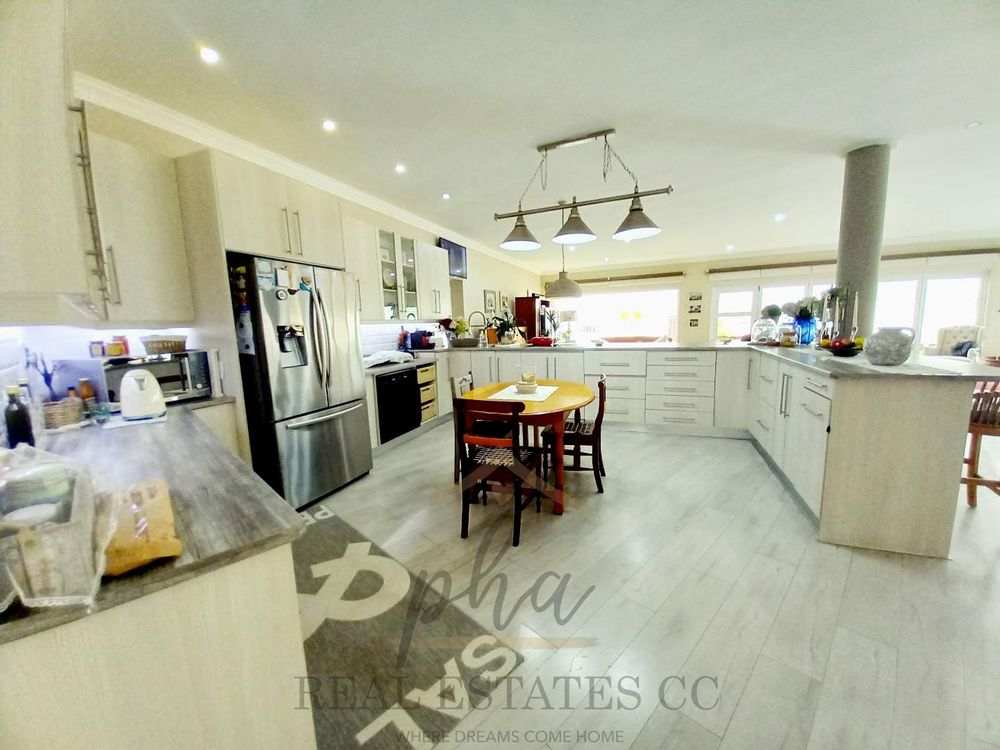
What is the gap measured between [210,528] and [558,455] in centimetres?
186

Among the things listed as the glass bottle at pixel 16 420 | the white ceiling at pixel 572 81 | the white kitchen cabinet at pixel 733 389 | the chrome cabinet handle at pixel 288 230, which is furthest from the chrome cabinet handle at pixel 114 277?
the white kitchen cabinet at pixel 733 389

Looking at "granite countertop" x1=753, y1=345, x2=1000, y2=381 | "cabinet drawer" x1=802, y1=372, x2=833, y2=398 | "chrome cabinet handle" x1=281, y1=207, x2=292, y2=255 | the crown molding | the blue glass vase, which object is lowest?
"cabinet drawer" x1=802, y1=372, x2=833, y2=398

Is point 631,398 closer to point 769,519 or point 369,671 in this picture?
point 769,519

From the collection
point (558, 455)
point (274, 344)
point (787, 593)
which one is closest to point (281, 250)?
point (274, 344)

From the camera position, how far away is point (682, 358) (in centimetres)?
367

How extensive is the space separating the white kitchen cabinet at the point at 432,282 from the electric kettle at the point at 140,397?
8.82 feet

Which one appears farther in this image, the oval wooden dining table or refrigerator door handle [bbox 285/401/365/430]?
refrigerator door handle [bbox 285/401/365/430]

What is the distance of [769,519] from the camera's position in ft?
7.12

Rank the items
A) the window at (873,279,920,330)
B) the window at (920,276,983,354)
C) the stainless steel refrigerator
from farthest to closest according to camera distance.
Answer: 1. the window at (873,279,920,330)
2. the window at (920,276,983,354)
3. the stainless steel refrigerator

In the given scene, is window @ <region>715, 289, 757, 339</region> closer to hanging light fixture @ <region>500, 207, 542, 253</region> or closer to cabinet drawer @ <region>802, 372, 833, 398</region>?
cabinet drawer @ <region>802, 372, 833, 398</region>

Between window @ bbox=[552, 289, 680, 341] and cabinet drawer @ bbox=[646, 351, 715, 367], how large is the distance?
4902mm

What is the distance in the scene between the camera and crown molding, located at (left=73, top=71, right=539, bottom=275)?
196cm

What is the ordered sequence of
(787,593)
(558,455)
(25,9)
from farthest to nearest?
1. (558,455)
2. (787,593)
3. (25,9)

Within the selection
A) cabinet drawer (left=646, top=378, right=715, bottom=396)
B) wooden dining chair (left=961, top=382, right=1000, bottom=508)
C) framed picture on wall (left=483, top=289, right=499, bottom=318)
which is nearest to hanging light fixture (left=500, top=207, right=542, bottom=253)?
cabinet drawer (left=646, top=378, right=715, bottom=396)
